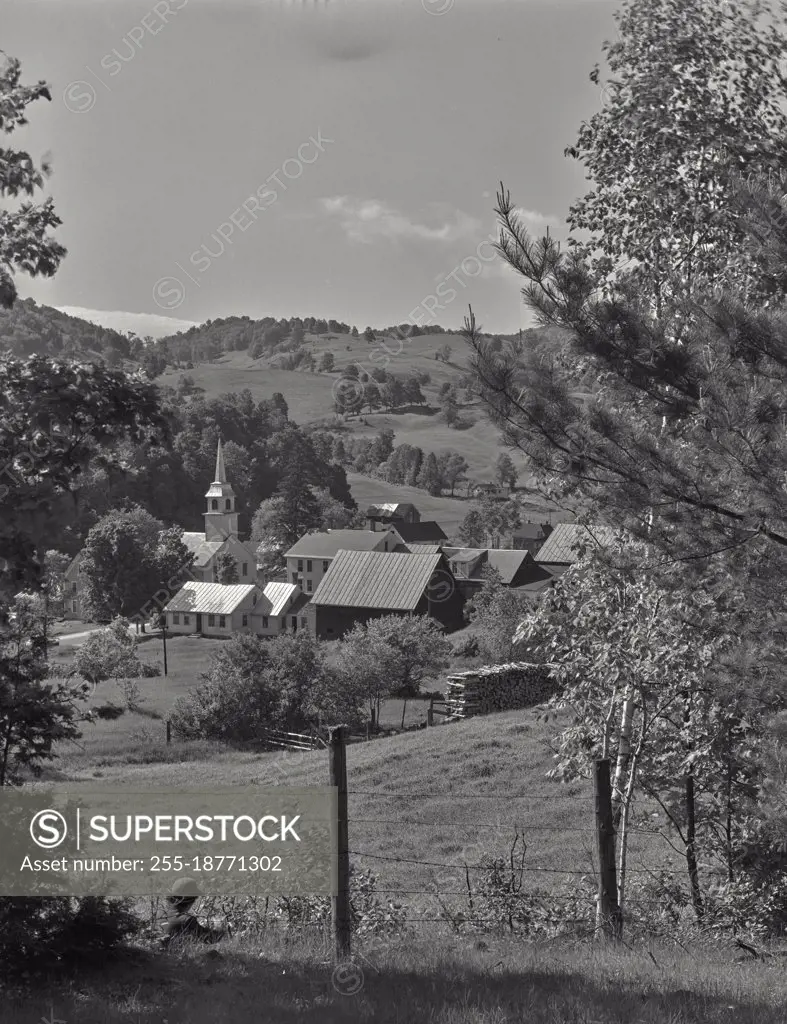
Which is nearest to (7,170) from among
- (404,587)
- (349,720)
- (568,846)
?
(568,846)

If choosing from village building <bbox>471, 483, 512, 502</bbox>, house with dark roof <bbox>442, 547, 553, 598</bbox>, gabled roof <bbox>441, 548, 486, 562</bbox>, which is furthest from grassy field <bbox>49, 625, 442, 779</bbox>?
village building <bbox>471, 483, 512, 502</bbox>

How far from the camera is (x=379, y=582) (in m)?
56.3

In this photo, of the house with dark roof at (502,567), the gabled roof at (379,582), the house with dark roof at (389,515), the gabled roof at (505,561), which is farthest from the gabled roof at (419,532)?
the gabled roof at (379,582)

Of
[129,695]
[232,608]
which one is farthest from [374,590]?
[129,695]

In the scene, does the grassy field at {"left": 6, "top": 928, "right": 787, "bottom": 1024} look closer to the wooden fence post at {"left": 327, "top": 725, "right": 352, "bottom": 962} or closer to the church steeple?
the wooden fence post at {"left": 327, "top": 725, "right": 352, "bottom": 962}

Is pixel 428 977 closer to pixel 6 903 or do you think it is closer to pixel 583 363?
pixel 6 903

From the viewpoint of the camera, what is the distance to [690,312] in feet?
20.1

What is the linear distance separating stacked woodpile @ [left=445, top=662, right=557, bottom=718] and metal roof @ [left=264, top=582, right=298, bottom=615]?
31542 mm

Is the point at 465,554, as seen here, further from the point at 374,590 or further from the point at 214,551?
the point at 214,551

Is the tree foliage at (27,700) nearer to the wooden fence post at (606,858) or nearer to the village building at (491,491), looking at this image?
the wooden fence post at (606,858)

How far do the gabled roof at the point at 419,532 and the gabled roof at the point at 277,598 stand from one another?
100 ft

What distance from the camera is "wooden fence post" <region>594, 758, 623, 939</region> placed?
23.6 feet

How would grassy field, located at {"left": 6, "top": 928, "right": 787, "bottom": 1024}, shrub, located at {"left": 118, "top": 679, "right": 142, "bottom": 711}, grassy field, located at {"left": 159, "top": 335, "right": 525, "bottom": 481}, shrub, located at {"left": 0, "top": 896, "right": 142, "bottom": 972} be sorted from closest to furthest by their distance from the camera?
grassy field, located at {"left": 6, "top": 928, "right": 787, "bottom": 1024}
shrub, located at {"left": 0, "top": 896, "right": 142, "bottom": 972}
shrub, located at {"left": 118, "top": 679, "right": 142, "bottom": 711}
grassy field, located at {"left": 159, "top": 335, "right": 525, "bottom": 481}

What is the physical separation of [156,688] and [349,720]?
15621mm
